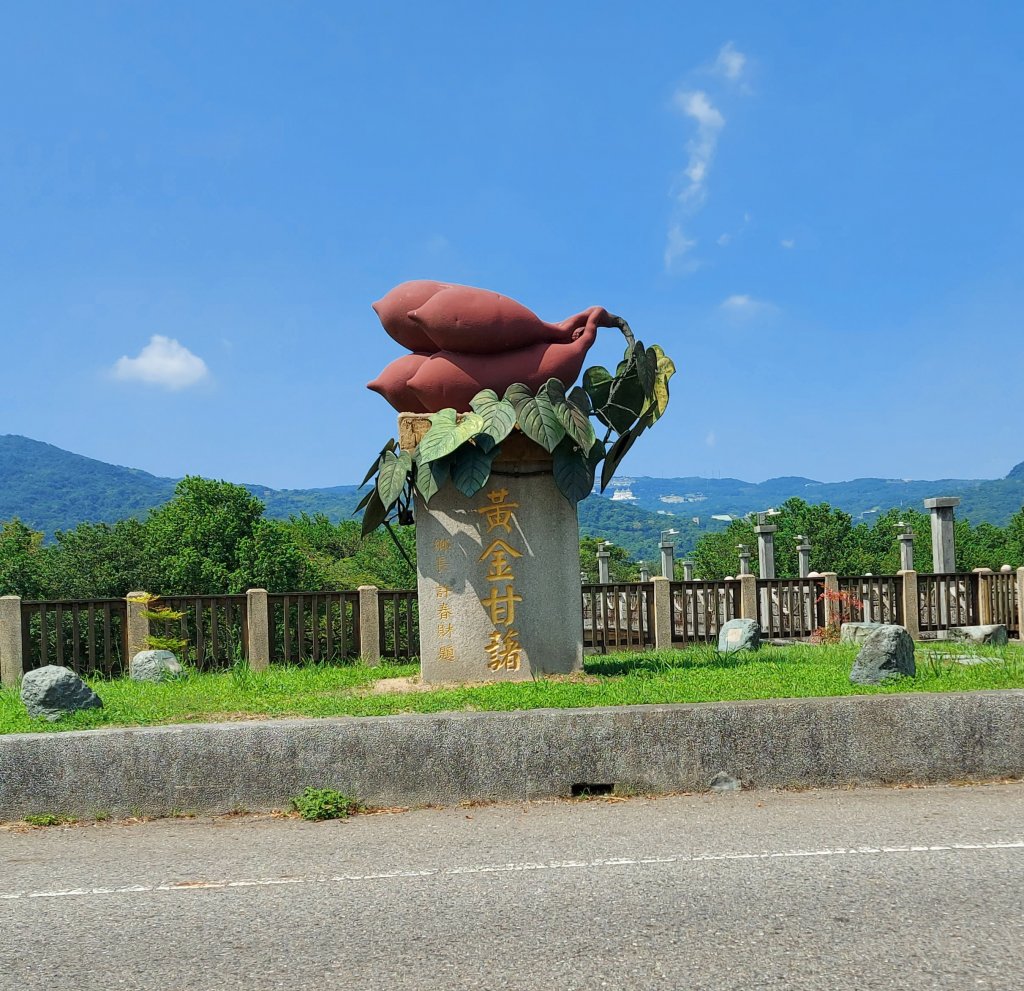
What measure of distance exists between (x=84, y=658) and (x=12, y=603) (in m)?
1.34

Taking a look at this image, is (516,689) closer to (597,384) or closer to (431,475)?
(431,475)

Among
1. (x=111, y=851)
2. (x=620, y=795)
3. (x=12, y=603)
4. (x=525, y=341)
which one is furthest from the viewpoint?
(x=12, y=603)

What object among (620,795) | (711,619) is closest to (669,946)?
(620,795)

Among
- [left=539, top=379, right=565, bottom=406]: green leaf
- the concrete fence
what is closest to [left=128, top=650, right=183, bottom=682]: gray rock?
the concrete fence

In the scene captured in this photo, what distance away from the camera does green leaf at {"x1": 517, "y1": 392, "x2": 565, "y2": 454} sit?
30.7 feet

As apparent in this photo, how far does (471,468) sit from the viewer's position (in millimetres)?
9461

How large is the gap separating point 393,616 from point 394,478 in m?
5.61

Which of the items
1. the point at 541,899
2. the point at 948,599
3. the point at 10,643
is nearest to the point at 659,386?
the point at 541,899

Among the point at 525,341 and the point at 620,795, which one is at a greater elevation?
the point at 525,341

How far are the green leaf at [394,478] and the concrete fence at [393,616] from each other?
4740 mm

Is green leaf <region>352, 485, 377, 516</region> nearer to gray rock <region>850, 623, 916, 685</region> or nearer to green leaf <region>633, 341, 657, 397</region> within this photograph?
green leaf <region>633, 341, 657, 397</region>

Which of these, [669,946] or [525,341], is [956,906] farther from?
[525,341]

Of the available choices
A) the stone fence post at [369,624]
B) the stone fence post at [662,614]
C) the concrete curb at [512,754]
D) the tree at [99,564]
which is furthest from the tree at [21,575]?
the concrete curb at [512,754]

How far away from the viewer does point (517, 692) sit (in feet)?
28.1
